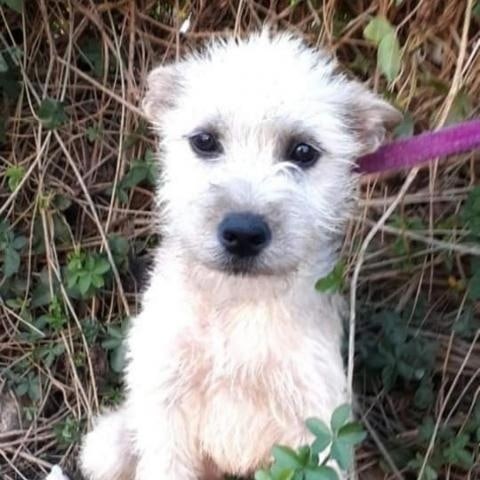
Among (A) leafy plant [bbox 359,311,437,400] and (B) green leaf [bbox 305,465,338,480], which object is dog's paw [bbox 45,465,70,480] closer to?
(A) leafy plant [bbox 359,311,437,400]

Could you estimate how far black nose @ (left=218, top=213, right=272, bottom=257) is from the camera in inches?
97.8

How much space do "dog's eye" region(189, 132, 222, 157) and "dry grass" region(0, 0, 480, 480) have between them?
489 mm

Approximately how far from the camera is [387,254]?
334 cm

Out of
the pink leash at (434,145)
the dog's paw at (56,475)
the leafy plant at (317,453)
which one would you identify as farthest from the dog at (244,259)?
the dog's paw at (56,475)

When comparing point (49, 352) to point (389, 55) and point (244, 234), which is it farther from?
point (389, 55)

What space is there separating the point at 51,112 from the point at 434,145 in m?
1.44

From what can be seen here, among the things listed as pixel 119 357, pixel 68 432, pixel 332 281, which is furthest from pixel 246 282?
pixel 68 432

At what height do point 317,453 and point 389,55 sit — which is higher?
point 389,55

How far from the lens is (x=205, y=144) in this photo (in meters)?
2.76

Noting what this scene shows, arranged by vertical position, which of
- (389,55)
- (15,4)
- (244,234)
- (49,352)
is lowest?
(49,352)

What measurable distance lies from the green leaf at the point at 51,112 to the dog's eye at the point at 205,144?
0.96 metres

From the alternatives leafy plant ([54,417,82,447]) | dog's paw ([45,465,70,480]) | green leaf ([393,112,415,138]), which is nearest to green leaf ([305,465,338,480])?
green leaf ([393,112,415,138])

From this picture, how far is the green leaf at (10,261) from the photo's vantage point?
12.2 ft

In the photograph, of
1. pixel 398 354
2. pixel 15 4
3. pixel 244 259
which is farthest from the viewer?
pixel 15 4
